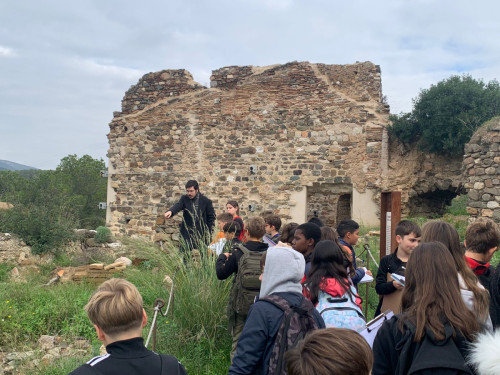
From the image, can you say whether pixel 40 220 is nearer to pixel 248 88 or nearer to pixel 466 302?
pixel 248 88

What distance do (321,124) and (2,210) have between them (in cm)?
791

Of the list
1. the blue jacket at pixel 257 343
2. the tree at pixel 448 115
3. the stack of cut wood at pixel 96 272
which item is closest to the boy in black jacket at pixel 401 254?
the blue jacket at pixel 257 343

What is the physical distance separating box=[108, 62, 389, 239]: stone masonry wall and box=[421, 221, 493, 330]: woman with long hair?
7.69 meters

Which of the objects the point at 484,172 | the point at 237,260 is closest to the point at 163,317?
the point at 237,260

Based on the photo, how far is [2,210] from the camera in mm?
10734

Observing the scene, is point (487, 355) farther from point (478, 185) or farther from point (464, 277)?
point (478, 185)

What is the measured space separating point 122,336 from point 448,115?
31.0 feet

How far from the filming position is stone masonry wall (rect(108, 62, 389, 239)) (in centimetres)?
1073

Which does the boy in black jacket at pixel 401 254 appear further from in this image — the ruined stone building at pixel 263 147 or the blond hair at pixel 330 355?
the ruined stone building at pixel 263 147

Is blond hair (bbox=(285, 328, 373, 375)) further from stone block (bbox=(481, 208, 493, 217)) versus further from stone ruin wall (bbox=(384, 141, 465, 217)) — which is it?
stone ruin wall (bbox=(384, 141, 465, 217))

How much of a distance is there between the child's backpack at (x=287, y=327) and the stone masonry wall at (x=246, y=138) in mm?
8264

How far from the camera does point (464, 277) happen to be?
2643 millimetres

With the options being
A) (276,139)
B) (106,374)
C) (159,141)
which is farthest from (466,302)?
(159,141)

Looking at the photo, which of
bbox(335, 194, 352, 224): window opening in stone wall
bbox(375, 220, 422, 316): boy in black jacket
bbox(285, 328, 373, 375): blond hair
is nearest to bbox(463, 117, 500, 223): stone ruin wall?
bbox(375, 220, 422, 316): boy in black jacket
